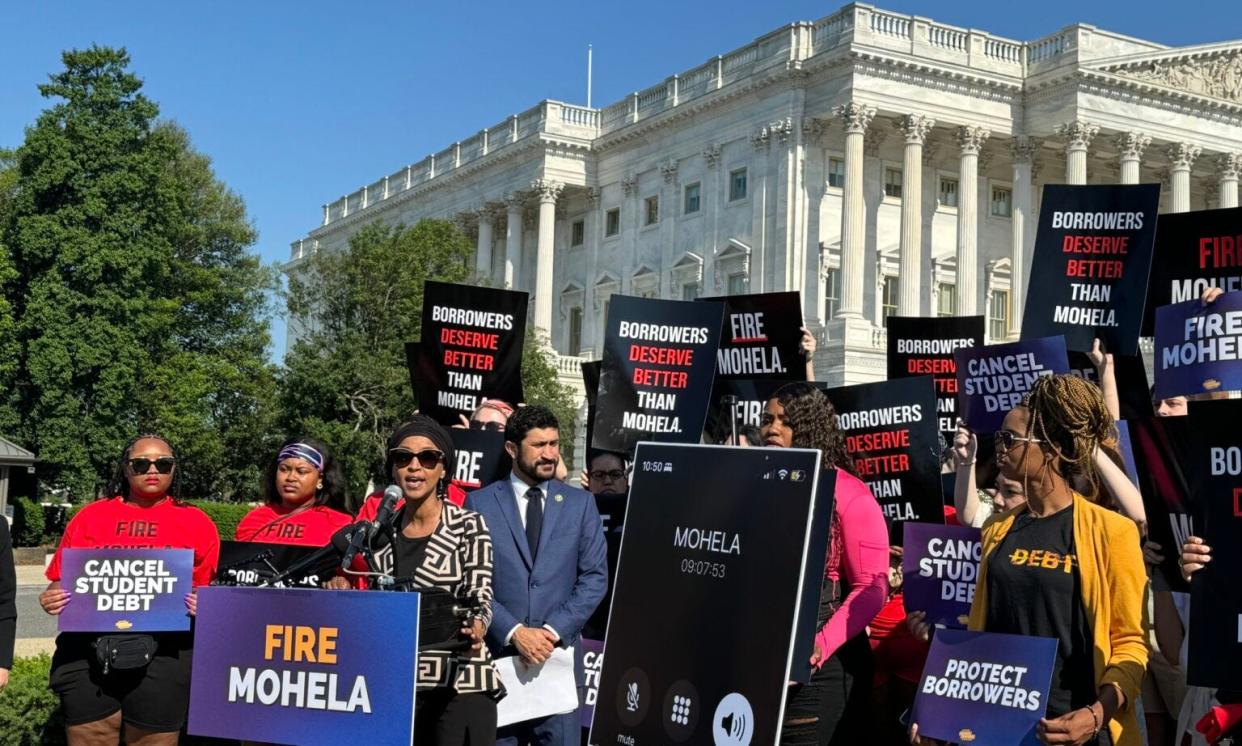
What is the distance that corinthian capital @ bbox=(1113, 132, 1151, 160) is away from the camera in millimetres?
51125

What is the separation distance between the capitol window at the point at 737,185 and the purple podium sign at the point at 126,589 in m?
48.0

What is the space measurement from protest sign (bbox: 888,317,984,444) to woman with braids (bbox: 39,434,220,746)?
6.22 metres

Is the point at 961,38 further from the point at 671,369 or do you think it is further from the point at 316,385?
the point at 671,369

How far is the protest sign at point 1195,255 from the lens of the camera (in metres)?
8.91

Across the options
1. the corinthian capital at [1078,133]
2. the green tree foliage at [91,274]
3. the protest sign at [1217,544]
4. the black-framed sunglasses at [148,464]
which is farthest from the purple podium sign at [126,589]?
the corinthian capital at [1078,133]

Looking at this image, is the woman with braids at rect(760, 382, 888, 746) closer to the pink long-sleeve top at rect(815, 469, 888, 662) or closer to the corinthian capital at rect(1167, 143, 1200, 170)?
the pink long-sleeve top at rect(815, 469, 888, 662)

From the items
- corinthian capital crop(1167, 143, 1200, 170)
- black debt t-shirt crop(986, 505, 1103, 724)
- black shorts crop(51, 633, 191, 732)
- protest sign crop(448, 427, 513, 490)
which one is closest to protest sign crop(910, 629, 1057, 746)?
black debt t-shirt crop(986, 505, 1103, 724)

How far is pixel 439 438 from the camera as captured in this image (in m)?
6.30

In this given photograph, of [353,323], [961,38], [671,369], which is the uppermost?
[961,38]

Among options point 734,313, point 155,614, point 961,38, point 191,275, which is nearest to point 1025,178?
point 961,38

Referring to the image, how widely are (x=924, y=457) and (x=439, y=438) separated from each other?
3.56 m

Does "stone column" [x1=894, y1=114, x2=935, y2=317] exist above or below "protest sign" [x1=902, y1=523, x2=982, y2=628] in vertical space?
above

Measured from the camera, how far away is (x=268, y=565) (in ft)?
21.2

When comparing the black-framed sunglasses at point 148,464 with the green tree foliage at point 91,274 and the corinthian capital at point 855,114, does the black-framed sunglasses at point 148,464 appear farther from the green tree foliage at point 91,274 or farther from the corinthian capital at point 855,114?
the corinthian capital at point 855,114
